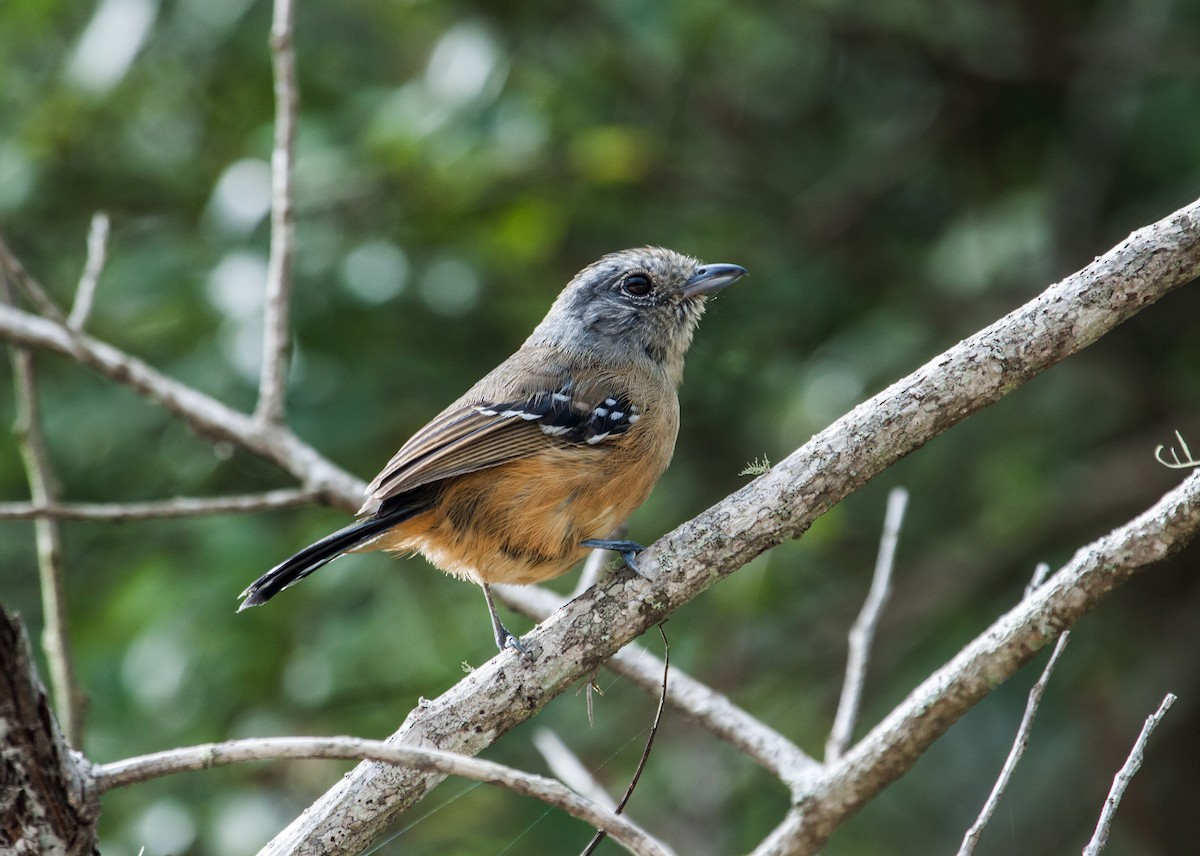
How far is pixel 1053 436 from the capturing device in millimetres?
5328

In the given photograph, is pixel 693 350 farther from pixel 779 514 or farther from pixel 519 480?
pixel 779 514

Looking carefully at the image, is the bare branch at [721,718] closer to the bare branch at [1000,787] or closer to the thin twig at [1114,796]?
the bare branch at [1000,787]

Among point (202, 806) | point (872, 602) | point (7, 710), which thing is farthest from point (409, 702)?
point (7, 710)

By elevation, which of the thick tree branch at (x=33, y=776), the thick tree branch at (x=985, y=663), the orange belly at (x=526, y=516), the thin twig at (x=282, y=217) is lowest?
Result: the thick tree branch at (x=985, y=663)

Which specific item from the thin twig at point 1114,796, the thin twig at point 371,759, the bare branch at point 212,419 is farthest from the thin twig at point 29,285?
the thin twig at point 1114,796

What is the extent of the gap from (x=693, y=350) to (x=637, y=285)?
328 millimetres

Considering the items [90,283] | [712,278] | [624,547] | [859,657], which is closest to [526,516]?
[624,547]

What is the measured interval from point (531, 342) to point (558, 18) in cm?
144

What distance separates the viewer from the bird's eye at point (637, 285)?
4.53 meters

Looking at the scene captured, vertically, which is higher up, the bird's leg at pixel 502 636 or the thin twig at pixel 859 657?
the bird's leg at pixel 502 636

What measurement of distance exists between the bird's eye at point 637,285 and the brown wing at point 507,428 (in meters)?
0.67

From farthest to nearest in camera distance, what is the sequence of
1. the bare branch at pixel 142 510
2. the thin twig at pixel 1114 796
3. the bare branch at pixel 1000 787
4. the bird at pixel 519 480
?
1. the bird at pixel 519 480
2. the bare branch at pixel 142 510
3. the bare branch at pixel 1000 787
4. the thin twig at pixel 1114 796

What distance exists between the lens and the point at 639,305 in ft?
14.8

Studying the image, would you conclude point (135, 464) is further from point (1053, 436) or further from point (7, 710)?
point (1053, 436)
